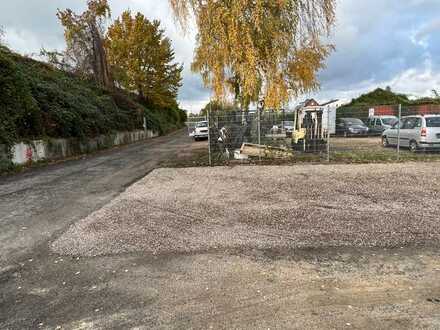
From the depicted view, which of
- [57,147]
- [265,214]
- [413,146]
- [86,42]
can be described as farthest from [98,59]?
[265,214]

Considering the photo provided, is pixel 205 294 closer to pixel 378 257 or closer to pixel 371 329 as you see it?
pixel 371 329

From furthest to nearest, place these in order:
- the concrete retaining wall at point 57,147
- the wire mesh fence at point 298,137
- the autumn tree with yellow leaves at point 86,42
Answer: the autumn tree with yellow leaves at point 86,42, the concrete retaining wall at point 57,147, the wire mesh fence at point 298,137

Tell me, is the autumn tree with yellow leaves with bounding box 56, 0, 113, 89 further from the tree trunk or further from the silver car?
the silver car

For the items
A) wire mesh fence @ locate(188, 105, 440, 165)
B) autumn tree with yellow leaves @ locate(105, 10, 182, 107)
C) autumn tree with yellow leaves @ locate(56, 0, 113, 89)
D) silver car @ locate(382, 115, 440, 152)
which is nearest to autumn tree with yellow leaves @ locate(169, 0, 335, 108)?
wire mesh fence @ locate(188, 105, 440, 165)

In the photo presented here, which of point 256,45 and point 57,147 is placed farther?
point 57,147

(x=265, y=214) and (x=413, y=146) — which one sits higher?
(x=413, y=146)

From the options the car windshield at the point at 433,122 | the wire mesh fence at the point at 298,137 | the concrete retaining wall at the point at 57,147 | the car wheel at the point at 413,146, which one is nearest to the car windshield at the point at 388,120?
the wire mesh fence at the point at 298,137

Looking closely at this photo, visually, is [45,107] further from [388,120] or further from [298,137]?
[388,120]

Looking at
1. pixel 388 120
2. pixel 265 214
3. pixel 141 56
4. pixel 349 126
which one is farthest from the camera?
pixel 141 56

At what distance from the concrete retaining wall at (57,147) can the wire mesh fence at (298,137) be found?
6642 mm

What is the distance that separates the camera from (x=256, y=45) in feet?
39.1

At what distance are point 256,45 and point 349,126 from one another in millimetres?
5647

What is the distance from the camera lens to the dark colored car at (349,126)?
14.0 m

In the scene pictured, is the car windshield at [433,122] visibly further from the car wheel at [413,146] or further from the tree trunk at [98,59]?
the tree trunk at [98,59]
